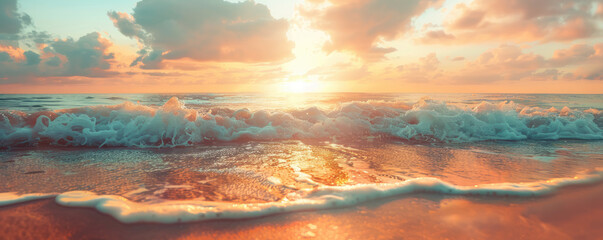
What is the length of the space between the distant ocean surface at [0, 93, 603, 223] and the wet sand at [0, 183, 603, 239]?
0.13 m

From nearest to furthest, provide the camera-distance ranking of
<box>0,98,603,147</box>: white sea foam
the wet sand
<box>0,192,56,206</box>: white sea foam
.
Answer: the wet sand → <box>0,192,56,206</box>: white sea foam → <box>0,98,603,147</box>: white sea foam

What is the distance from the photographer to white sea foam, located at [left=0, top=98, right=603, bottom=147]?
545 cm

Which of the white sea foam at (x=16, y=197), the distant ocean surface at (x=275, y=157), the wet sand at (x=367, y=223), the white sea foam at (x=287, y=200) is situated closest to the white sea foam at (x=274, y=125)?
the distant ocean surface at (x=275, y=157)

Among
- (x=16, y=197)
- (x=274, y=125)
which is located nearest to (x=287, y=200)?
(x=16, y=197)

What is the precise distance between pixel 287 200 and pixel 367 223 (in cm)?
76

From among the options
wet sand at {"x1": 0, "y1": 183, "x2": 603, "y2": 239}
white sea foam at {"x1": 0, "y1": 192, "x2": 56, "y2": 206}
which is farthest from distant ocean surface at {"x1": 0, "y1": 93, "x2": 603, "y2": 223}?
wet sand at {"x1": 0, "y1": 183, "x2": 603, "y2": 239}

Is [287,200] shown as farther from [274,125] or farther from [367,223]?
[274,125]

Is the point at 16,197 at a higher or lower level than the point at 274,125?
lower

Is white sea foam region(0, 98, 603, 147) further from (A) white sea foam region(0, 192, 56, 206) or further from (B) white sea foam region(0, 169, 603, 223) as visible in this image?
(B) white sea foam region(0, 169, 603, 223)

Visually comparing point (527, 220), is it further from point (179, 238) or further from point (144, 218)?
point (144, 218)

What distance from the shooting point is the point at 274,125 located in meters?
6.93

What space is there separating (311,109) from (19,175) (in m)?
6.16

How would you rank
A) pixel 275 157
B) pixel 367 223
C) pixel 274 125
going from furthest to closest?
1. pixel 274 125
2. pixel 275 157
3. pixel 367 223

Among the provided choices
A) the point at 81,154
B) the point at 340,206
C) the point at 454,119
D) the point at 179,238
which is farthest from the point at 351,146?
the point at 81,154
